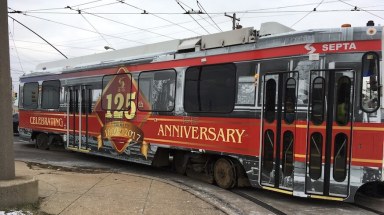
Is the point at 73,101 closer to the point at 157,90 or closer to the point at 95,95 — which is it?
the point at 95,95

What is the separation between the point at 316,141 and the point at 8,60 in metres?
5.00

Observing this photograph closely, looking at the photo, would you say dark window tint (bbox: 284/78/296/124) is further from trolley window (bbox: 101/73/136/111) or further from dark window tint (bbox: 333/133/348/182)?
trolley window (bbox: 101/73/136/111)

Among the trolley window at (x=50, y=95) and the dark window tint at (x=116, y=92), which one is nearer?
the dark window tint at (x=116, y=92)

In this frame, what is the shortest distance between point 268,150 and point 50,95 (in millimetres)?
9184

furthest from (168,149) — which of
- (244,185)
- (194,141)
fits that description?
(244,185)

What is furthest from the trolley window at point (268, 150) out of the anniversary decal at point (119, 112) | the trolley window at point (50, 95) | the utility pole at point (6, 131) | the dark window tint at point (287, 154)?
the trolley window at point (50, 95)

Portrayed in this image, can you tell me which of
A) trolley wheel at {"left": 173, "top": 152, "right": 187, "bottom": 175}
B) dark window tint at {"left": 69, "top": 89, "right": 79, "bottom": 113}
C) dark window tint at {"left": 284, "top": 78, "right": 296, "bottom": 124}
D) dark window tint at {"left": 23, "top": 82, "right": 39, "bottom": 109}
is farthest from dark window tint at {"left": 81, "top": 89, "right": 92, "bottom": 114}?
dark window tint at {"left": 284, "top": 78, "right": 296, "bottom": 124}

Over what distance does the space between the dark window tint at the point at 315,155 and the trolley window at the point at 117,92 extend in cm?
513

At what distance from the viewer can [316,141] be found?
278 inches

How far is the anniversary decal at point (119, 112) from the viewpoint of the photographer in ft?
35.3

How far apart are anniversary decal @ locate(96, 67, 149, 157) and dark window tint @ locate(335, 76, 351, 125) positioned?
189 inches

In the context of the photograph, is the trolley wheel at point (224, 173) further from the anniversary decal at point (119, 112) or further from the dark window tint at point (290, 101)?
the anniversary decal at point (119, 112)

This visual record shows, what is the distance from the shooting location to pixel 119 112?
11.2 m

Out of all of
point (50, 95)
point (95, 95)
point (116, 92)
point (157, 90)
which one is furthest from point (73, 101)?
point (157, 90)
